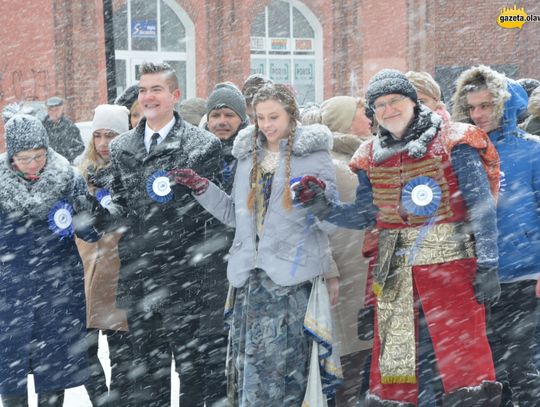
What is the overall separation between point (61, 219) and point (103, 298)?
2.66 feet

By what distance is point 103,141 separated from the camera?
578 centimetres

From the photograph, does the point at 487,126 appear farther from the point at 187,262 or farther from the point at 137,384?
the point at 137,384

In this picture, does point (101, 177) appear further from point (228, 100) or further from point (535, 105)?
point (535, 105)

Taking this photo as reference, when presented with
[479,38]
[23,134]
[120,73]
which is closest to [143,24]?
[120,73]

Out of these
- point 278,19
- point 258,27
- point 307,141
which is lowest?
point 307,141

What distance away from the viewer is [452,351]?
161 inches

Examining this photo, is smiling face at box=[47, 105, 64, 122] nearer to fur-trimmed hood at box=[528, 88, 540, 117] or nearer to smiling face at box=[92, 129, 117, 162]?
smiling face at box=[92, 129, 117, 162]

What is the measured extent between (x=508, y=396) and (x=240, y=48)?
16111 millimetres

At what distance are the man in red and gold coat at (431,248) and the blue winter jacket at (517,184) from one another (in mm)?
Answer: 760

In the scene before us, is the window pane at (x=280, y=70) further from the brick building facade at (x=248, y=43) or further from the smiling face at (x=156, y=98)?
the smiling face at (x=156, y=98)

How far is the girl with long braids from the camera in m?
4.45

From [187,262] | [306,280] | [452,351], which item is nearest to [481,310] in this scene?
[452,351]

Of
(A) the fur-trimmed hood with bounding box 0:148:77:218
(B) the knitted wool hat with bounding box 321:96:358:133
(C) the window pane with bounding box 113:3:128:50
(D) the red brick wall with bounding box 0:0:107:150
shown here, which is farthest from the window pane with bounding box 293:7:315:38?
(A) the fur-trimmed hood with bounding box 0:148:77:218

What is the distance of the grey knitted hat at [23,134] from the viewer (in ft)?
15.8
